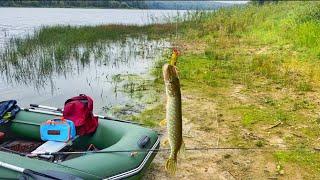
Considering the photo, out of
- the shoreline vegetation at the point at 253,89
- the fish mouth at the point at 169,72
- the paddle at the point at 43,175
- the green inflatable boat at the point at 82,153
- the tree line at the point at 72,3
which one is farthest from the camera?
the tree line at the point at 72,3

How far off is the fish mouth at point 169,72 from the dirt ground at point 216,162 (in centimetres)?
263

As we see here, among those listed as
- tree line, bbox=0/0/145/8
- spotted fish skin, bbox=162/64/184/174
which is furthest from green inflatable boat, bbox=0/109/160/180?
tree line, bbox=0/0/145/8

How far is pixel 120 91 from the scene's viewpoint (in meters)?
10.7

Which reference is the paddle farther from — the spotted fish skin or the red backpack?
the red backpack

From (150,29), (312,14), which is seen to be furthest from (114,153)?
(150,29)

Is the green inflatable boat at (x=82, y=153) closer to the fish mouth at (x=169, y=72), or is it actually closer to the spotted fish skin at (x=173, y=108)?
the spotted fish skin at (x=173, y=108)

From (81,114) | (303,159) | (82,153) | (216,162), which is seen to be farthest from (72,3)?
(82,153)

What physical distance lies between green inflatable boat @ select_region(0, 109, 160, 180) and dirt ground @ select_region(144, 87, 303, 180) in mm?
569

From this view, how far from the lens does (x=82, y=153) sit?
516cm

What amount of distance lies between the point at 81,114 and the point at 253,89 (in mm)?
5474

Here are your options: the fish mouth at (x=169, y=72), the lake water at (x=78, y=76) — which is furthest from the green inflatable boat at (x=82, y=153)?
the lake water at (x=78, y=76)

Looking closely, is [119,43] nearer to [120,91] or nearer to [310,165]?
[120,91]

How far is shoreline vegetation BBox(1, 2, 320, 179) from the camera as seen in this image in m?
6.44

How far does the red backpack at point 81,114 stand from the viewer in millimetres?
5793
